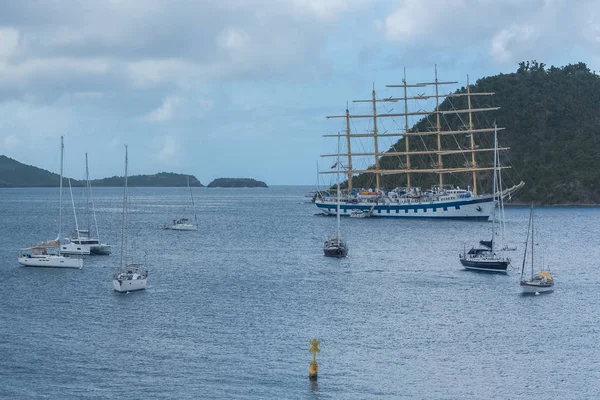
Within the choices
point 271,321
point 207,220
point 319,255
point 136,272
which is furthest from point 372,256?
point 207,220

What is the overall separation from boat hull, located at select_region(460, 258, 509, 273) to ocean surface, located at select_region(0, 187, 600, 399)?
73cm

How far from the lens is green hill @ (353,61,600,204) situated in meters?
160

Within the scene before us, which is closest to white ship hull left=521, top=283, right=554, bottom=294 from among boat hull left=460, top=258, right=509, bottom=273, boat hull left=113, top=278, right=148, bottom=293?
boat hull left=460, top=258, right=509, bottom=273

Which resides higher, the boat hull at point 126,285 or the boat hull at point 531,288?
the boat hull at point 126,285

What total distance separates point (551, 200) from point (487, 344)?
12473 centimetres

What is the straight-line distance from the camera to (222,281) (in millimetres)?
60188

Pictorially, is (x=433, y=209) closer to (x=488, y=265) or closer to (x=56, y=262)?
(x=488, y=265)

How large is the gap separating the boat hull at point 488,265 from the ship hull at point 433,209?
55.7m

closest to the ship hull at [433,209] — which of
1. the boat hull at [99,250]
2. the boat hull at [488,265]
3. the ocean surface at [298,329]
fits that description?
the ocean surface at [298,329]

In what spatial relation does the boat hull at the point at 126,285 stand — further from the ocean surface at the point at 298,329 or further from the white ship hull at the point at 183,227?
the white ship hull at the point at 183,227

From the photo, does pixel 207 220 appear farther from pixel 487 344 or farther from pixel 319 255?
pixel 487 344

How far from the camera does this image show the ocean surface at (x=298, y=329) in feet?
111

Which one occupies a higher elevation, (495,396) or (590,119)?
(590,119)

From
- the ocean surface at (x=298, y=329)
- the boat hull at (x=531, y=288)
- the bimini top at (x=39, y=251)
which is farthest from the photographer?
the bimini top at (x=39, y=251)
